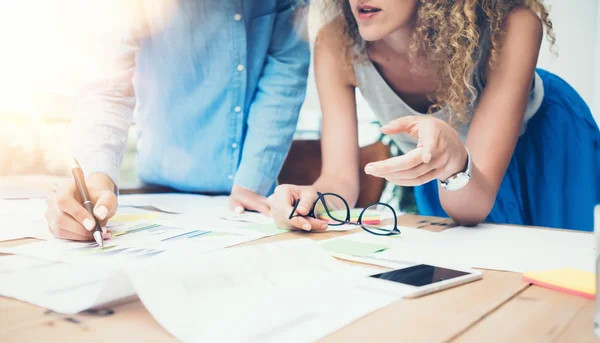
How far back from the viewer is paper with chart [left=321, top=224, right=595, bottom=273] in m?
0.56

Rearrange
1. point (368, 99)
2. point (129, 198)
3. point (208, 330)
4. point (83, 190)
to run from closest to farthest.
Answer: point (208, 330)
point (83, 190)
point (129, 198)
point (368, 99)

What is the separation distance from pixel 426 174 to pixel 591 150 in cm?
75

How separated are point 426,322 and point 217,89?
3.43 ft

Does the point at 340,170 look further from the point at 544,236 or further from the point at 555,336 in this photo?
the point at 555,336

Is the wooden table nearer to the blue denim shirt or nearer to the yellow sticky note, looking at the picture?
the yellow sticky note

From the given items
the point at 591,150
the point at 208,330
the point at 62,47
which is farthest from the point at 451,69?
the point at 62,47

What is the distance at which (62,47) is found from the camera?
175cm

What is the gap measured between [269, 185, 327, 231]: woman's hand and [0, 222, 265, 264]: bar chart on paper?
0.07m

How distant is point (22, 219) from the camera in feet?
2.75

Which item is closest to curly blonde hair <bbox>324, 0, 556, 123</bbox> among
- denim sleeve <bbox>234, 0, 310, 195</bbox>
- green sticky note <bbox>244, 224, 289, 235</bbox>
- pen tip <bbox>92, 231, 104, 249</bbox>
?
denim sleeve <bbox>234, 0, 310, 195</bbox>

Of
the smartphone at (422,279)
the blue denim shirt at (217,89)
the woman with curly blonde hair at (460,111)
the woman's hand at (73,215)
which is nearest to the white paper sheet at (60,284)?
the woman's hand at (73,215)

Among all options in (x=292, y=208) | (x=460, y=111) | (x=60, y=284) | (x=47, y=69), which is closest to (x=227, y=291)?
(x=60, y=284)

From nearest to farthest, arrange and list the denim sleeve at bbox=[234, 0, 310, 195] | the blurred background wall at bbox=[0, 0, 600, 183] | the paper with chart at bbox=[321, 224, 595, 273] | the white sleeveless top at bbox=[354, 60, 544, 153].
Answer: the paper with chart at bbox=[321, 224, 595, 273]
the white sleeveless top at bbox=[354, 60, 544, 153]
the denim sleeve at bbox=[234, 0, 310, 195]
the blurred background wall at bbox=[0, 0, 600, 183]

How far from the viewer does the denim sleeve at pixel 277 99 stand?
1.28 m
